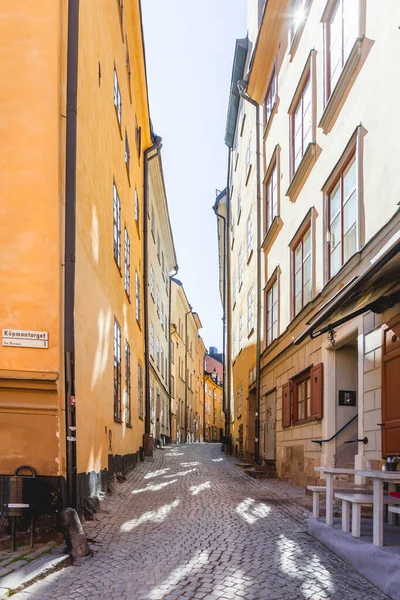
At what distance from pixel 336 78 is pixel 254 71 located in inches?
299

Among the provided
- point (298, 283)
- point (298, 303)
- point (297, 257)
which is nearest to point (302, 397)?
point (298, 303)

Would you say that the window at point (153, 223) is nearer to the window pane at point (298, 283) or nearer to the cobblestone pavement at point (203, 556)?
the window pane at point (298, 283)

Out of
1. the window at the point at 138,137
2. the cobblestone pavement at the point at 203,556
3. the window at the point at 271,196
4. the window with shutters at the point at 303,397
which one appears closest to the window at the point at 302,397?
the window with shutters at the point at 303,397

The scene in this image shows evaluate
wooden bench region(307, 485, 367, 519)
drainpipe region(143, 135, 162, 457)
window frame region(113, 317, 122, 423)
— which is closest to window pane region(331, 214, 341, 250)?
wooden bench region(307, 485, 367, 519)

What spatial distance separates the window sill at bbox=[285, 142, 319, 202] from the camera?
10.8 meters

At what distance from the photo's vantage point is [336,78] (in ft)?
31.9

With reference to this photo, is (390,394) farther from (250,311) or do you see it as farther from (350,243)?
(250,311)

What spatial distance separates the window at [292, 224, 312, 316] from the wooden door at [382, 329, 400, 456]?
13.5 feet

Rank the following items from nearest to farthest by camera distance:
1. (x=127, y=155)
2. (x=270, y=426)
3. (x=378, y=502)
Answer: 1. (x=378, y=502)
2. (x=127, y=155)
3. (x=270, y=426)

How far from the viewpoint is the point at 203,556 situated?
5.65 meters

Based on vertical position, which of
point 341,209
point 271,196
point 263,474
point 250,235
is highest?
point 271,196

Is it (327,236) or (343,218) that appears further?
(327,236)

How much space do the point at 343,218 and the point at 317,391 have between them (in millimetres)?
2832

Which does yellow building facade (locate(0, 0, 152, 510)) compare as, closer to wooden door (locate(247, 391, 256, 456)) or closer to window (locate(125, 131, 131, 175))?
window (locate(125, 131, 131, 175))
